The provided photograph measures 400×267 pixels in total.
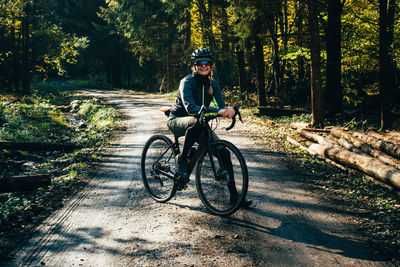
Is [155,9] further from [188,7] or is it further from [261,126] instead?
[261,126]

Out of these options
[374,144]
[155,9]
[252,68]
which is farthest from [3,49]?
[374,144]

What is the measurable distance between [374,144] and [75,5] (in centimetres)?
4582

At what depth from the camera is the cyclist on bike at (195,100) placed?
4.27 m

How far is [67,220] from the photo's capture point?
4.50 metres

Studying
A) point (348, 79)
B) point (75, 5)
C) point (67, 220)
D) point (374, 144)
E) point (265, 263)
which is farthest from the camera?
point (75, 5)

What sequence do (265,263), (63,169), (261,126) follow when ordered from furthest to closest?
(261,126)
(63,169)
(265,263)

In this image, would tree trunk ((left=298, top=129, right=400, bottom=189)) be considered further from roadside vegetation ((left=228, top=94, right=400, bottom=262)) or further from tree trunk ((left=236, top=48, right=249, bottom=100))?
tree trunk ((left=236, top=48, right=249, bottom=100))

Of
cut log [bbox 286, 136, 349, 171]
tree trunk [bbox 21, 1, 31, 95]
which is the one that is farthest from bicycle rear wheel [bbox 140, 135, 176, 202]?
tree trunk [bbox 21, 1, 31, 95]

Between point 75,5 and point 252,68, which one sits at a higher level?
point 75,5

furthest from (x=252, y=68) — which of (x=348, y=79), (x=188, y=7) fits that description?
(x=348, y=79)

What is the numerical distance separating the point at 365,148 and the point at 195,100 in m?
4.34

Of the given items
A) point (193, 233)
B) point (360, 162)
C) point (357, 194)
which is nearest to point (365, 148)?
point (360, 162)

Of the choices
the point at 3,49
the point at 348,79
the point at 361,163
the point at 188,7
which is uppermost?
the point at 188,7

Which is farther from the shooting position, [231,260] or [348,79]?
[348,79]
